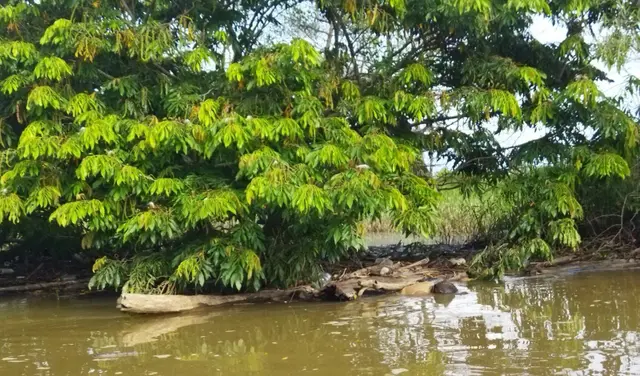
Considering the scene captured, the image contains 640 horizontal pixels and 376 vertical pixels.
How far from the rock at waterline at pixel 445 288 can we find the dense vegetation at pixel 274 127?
995mm

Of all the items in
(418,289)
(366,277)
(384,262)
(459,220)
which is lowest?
(418,289)

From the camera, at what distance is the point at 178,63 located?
8.75 m

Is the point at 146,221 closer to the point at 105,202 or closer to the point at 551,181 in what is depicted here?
the point at 105,202

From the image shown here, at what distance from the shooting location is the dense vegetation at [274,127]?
24.0 ft

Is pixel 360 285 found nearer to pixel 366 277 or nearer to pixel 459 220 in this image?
pixel 366 277

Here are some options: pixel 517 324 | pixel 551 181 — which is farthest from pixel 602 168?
pixel 517 324

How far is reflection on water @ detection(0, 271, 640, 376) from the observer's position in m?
4.81

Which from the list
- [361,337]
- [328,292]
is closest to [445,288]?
[328,292]

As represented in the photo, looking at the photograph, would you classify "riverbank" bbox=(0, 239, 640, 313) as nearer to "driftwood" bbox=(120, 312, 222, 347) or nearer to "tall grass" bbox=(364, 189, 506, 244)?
"driftwood" bbox=(120, 312, 222, 347)

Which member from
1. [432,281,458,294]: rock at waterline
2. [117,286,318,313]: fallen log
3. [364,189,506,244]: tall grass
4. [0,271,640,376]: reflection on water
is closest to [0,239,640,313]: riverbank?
[117,286,318,313]: fallen log

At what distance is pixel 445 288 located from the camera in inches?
324

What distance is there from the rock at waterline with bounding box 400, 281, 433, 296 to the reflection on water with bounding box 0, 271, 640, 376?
423 mm

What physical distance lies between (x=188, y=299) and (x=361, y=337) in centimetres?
273

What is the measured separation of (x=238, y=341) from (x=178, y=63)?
4.22 meters
